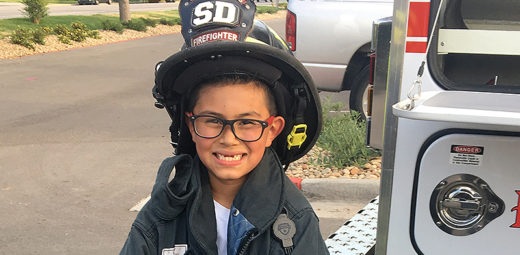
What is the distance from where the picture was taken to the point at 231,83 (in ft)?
5.57

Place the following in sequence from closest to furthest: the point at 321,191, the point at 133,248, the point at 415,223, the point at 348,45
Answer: the point at 133,248 < the point at 415,223 < the point at 321,191 < the point at 348,45

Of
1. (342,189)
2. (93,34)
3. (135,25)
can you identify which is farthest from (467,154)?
(135,25)

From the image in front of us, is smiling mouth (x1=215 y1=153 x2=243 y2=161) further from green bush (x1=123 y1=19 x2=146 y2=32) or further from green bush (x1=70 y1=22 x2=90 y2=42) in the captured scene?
green bush (x1=123 y1=19 x2=146 y2=32)

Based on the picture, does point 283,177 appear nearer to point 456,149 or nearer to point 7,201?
point 456,149

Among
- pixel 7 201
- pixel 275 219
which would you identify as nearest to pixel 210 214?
pixel 275 219

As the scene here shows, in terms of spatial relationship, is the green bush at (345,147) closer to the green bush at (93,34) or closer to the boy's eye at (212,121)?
the boy's eye at (212,121)

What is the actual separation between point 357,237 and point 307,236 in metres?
1.43

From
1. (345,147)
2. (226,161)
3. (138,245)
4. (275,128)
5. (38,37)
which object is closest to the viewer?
(138,245)

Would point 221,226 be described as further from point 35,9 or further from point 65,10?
point 65,10

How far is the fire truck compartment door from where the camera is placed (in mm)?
1677

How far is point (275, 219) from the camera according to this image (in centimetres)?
164

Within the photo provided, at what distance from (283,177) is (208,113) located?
32cm

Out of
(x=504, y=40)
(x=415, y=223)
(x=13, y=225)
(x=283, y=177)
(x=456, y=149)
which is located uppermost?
(x=504, y=40)

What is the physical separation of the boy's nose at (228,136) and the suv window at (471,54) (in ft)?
2.21
